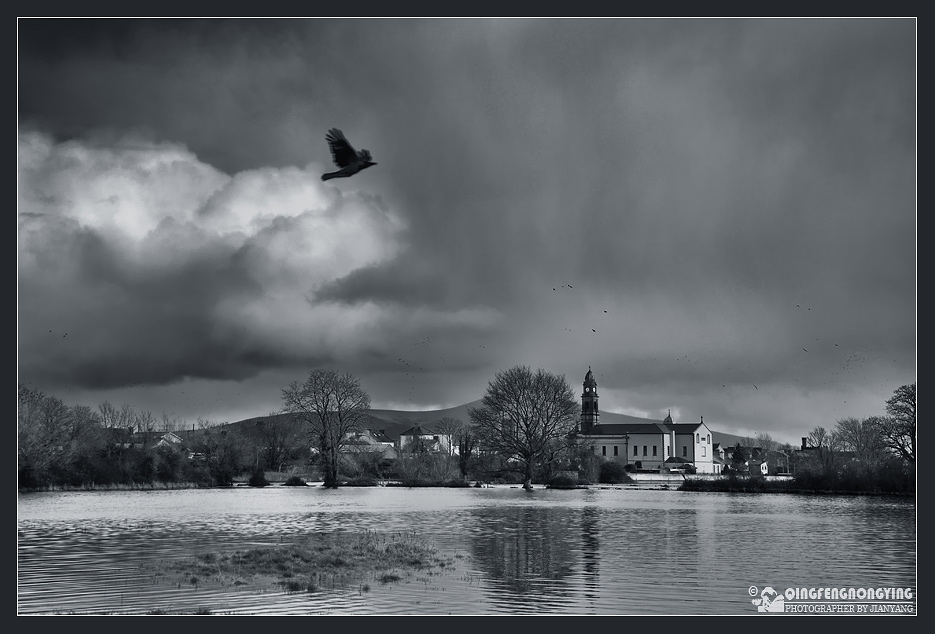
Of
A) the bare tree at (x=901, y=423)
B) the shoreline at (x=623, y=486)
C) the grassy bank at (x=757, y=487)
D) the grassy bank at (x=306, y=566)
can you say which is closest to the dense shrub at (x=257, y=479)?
the shoreline at (x=623, y=486)

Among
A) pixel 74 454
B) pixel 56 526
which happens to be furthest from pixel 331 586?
pixel 74 454

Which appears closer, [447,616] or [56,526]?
[447,616]

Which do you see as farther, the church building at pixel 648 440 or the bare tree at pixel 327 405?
the church building at pixel 648 440

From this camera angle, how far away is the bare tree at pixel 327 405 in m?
83.3

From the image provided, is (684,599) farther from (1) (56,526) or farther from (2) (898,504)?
(2) (898,504)

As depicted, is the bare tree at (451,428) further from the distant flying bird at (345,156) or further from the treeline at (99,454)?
the distant flying bird at (345,156)

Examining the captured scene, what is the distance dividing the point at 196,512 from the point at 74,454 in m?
31.1

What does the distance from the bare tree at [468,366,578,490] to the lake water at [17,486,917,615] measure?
43.8 metres

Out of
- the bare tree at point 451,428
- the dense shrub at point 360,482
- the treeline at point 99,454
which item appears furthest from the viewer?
the bare tree at point 451,428

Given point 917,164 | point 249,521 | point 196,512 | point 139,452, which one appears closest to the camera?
point 917,164

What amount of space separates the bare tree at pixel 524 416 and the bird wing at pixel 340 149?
240 ft

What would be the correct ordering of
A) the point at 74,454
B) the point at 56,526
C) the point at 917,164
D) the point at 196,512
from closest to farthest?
the point at 917,164, the point at 56,526, the point at 196,512, the point at 74,454

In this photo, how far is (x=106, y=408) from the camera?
10075cm

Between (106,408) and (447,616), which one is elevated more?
(106,408)
